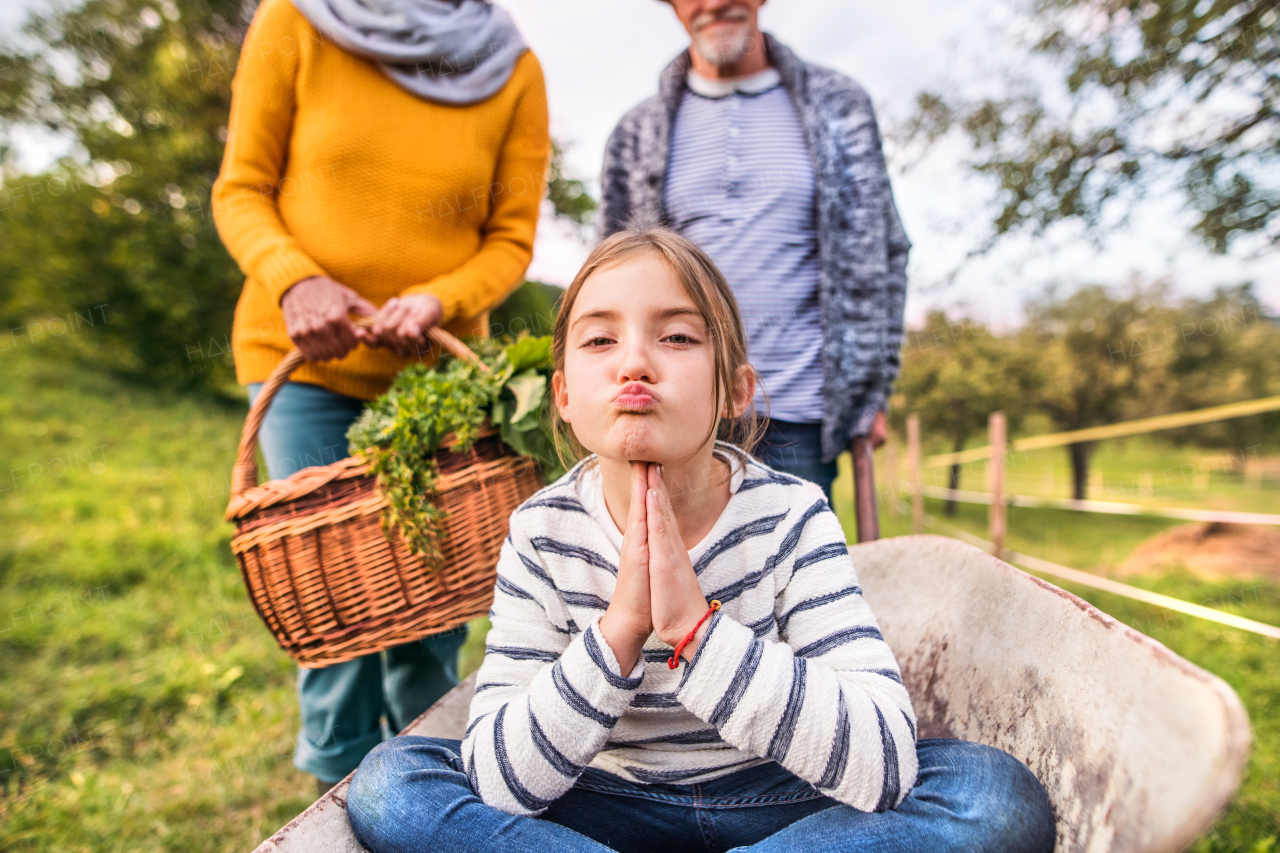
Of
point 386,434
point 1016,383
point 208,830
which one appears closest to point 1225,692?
point 386,434

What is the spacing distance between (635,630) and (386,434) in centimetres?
74

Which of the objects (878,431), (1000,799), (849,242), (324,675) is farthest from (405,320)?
(1000,799)

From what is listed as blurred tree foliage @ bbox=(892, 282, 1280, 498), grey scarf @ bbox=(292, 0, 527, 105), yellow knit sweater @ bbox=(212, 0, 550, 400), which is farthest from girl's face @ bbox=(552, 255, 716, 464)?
blurred tree foliage @ bbox=(892, 282, 1280, 498)

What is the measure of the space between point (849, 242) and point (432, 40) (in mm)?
1206

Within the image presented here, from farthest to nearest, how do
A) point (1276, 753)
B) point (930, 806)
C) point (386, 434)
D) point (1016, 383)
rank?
1. point (1016, 383)
2. point (1276, 753)
3. point (386, 434)
4. point (930, 806)

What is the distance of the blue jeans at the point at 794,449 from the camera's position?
1.91 m

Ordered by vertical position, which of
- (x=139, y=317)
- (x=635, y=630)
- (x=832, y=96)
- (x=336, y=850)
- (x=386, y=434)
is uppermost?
(x=139, y=317)

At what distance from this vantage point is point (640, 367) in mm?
1086

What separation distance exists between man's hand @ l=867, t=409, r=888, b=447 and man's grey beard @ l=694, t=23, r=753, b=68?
108 cm

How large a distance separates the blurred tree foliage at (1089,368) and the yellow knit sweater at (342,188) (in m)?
16.5

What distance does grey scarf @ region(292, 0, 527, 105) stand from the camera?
176cm

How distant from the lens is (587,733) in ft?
3.39

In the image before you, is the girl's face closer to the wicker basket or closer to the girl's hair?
the girl's hair

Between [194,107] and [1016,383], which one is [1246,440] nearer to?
[1016,383]
